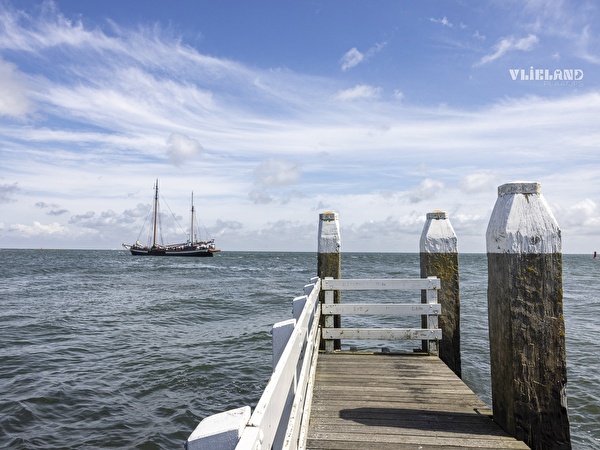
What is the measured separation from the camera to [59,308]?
59.9ft

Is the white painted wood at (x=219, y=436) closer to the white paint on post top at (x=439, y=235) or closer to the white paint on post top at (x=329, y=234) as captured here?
the white paint on post top at (x=439, y=235)

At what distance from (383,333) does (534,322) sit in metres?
3.32

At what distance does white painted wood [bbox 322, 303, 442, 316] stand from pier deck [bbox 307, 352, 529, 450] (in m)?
0.77

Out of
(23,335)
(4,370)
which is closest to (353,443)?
(4,370)

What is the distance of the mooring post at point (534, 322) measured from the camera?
378 centimetres

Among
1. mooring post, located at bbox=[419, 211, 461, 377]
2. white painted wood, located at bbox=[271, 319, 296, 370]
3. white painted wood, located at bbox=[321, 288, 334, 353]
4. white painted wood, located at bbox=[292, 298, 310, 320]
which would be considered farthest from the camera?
white painted wood, located at bbox=[321, 288, 334, 353]

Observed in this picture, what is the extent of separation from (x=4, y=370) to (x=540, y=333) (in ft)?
33.8

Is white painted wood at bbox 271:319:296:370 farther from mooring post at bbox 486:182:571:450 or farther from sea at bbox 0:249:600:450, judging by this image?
sea at bbox 0:249:600:450

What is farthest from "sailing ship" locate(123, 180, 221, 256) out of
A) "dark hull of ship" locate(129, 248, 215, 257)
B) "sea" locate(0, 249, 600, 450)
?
"sea" locate(0, 249, 600, 450)

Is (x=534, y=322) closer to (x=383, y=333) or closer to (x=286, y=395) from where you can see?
(x=286, y=395)

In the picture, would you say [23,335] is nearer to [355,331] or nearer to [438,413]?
[355,331]

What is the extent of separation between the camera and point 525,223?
3.86 m

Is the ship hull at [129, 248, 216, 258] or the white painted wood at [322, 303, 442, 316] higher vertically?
the white painted wood at [322, 303, 442, 316]

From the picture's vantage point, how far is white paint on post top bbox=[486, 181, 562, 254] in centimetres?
381
